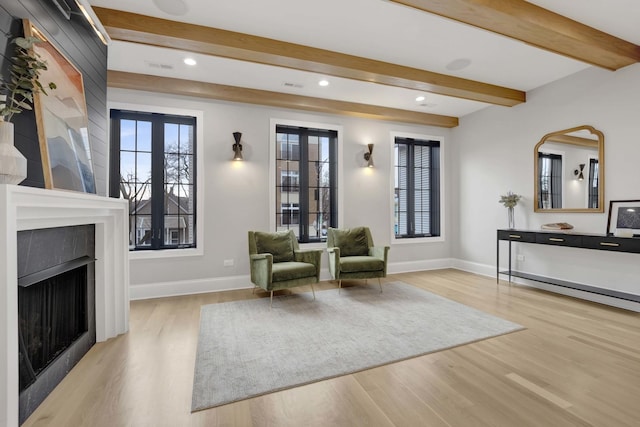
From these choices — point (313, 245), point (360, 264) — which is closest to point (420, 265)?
point (360, 264)

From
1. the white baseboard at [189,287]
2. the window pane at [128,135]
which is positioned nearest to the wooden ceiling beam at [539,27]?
the window pane at [128,135]

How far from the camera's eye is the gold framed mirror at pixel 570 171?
373 cm

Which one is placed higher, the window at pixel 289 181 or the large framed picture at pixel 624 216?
the window at pixel 289 181

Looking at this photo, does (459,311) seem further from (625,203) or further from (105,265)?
(105,265)

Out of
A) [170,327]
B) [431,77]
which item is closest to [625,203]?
[431,77]

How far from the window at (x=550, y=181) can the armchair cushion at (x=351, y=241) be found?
259 cm

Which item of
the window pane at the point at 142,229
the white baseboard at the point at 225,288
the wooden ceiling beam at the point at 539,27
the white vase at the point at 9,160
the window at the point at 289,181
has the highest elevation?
the wooden ceiling beam at the point at 539,27

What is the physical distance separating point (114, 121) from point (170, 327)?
9.27ft

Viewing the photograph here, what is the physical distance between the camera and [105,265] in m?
2.68

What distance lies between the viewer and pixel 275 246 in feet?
13.6

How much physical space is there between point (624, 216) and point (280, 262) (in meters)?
4.10

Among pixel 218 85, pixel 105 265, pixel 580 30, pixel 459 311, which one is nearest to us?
pixel 105 265

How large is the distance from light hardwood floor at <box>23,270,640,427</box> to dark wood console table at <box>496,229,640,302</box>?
0.71 m

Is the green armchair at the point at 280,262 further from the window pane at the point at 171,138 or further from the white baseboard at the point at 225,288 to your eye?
the window pane at the point at 171,138
